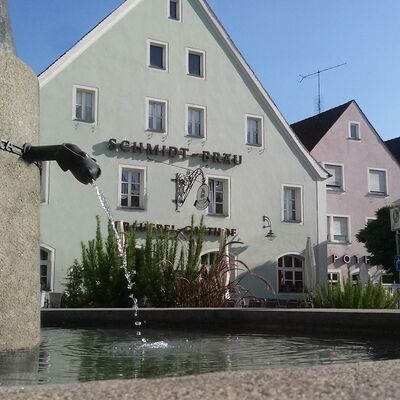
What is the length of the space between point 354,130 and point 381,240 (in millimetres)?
7141

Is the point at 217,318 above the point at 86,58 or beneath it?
beneath

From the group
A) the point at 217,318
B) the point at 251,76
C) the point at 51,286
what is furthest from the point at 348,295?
the point at 251,76

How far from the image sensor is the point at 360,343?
6.10 metres

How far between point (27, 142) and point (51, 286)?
1894 cm

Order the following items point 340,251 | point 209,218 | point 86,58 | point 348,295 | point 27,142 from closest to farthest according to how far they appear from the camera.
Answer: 1. point 27,142
2. point 348,295
3. point 86,58
4. point 209,218
5. point 340,251

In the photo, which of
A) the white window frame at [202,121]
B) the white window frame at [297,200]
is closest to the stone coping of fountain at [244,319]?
the white window frame at [202,121]

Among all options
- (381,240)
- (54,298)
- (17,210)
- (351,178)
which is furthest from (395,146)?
(17,210)

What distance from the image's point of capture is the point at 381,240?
3347 cm

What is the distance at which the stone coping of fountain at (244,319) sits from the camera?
637cm

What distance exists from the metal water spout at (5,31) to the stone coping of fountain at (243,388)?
3.50m

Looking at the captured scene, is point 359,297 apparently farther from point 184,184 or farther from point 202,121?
point 202,121

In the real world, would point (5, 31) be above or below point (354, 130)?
below

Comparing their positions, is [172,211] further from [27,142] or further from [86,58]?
[27,142]

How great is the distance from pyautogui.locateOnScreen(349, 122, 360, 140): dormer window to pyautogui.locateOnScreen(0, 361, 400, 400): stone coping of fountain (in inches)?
1418
